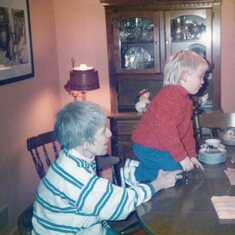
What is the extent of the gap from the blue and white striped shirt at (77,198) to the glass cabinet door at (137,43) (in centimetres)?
204

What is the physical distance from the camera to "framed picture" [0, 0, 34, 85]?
267 centimetres

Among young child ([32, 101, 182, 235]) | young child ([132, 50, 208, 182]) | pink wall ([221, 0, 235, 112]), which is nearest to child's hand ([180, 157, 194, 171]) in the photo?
young child ([132, 50, 208, 182])

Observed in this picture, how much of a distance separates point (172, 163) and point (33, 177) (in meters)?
1.67

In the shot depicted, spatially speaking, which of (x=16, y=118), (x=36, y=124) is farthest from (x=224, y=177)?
(x=36, y=124)

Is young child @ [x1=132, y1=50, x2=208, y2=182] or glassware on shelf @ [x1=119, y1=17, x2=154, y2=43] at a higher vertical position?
glassware on shelf @ [x1=119, y1=17, x2=154, y2=43]

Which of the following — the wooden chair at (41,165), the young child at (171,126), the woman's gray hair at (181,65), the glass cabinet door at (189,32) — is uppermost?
the glass cabinet door at (189,32)

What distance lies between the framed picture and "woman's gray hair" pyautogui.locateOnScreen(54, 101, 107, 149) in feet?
4.26

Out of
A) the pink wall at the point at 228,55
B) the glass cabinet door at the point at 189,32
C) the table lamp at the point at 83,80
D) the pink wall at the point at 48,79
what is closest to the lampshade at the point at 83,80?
the table lamp at the point at 83,80

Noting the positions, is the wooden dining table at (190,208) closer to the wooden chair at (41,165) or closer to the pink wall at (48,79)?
the wooden chair at (41,165)

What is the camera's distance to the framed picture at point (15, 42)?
2668mm

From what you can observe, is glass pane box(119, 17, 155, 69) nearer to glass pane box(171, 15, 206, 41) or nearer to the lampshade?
glass pane box(171, 15, 206, 41)

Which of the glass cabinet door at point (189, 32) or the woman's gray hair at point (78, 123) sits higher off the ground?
the glass cabinet door at point (189, 32)

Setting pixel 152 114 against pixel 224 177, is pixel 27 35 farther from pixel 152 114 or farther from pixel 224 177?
pixel 224 177

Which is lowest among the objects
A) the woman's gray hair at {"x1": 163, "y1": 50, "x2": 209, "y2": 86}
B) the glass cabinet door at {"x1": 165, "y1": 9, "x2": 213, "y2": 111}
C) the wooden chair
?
the wooden chair
